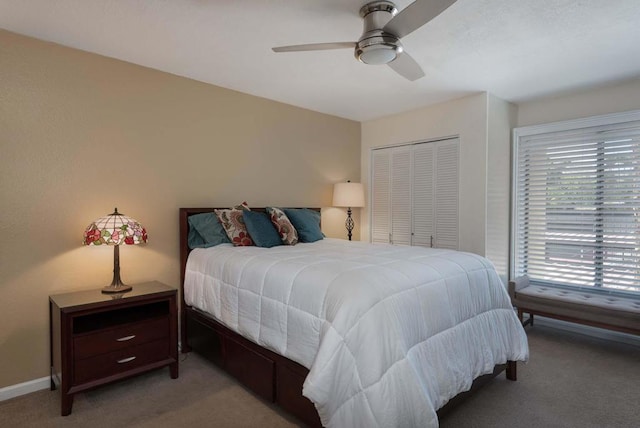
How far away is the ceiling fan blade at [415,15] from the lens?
1.62 m

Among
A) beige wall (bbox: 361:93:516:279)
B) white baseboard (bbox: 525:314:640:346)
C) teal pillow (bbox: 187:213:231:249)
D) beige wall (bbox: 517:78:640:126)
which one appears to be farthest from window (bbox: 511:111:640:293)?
teal pillow (bbox: 187:213:231:249)

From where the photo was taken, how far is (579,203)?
3.57 metres

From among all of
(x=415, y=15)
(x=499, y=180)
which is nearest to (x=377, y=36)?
(x=415, y=15)

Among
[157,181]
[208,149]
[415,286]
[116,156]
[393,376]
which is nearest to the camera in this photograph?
[393,376]

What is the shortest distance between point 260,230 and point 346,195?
5.36 ft

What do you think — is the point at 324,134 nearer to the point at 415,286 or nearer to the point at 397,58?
the point at 397,58

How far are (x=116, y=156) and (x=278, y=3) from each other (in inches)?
69.7

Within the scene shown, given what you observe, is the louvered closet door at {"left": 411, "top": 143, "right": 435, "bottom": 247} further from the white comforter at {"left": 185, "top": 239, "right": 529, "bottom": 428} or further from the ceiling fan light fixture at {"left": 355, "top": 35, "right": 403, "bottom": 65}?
the ceiling fan light fixture at {"left": 355, "top": 35, "right": 403, "bottom": 65}

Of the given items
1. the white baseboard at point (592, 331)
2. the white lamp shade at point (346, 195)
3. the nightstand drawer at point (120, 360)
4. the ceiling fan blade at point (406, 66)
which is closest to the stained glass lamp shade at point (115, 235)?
the nightstand drawer at point (120, 360)

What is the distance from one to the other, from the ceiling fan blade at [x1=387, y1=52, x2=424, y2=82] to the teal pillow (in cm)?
192

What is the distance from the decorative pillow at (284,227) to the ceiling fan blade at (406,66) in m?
1.61

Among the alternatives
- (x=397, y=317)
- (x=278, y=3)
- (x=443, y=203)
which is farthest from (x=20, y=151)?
(x=443, y=203)

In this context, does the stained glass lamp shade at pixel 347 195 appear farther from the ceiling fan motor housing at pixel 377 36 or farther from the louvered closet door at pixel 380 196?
the ceiling fan motor housing at pixel 377 36

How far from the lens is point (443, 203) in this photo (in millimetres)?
4055
